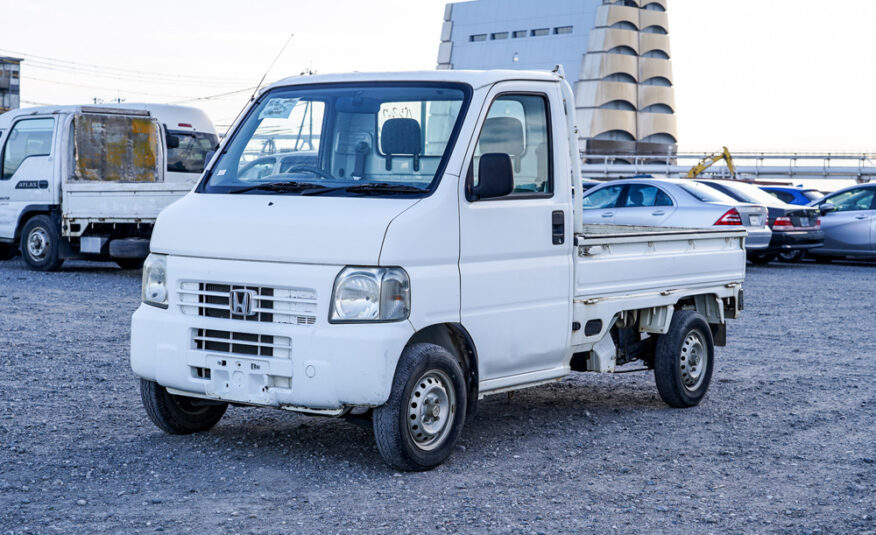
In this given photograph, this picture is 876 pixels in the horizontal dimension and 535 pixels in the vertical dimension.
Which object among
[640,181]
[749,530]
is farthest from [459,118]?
[640,181]

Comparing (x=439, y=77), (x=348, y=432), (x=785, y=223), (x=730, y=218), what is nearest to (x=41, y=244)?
(x=730, y=218)

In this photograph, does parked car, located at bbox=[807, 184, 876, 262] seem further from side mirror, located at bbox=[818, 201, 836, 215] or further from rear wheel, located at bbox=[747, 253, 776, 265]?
rear wheel, located at bbox=[747, 253, 776, 265]

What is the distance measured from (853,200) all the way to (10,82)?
207ft

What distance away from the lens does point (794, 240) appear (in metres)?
20.8

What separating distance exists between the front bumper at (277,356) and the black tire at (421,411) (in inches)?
4.7

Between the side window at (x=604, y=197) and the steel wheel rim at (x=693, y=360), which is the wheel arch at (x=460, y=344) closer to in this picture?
the steel wheel rim at (x=693, y=360)

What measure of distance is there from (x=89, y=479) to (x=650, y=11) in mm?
118777

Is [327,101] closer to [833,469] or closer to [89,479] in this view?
[89,479]

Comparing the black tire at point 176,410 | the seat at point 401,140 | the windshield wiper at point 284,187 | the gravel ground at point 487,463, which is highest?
the seat at point 401,140

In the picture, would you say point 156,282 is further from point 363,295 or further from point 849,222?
point 849,222

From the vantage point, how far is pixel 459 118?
6352mm

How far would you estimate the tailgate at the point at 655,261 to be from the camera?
713 cm

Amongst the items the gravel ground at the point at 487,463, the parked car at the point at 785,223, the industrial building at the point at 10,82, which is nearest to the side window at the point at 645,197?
the parked car at the point at 785,223

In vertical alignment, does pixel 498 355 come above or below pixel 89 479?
above
